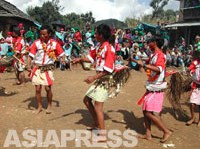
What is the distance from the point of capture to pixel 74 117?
21.4 ft

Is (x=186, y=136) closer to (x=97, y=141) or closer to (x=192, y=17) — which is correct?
(x=97, y=141)

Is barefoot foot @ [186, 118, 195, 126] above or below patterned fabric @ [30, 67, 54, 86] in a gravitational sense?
below

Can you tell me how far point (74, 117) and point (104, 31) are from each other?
7.30 feet

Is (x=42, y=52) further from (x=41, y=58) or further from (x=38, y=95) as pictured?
(x=38, y=95)

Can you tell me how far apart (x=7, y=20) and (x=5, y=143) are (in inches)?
574

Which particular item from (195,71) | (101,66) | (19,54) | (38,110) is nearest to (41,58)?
(38,110)

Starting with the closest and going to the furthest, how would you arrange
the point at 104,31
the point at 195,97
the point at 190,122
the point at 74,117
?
the point at 104,31
the point at 195,97
the point at 190,122
the point at 74,117

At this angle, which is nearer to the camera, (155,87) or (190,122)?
(155,87)

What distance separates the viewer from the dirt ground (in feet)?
18.0

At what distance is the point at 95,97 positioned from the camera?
17.1 feet

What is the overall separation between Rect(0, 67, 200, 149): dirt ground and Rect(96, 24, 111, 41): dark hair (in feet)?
6.08

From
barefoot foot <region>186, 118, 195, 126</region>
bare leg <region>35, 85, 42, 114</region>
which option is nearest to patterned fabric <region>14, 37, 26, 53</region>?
bare leg <region>35, 85, 42, 114</region>

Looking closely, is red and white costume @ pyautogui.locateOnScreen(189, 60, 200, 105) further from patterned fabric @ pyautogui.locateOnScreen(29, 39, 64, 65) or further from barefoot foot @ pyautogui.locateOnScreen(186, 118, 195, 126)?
patterned fabric @ pyautogui.locateOnScreen(29, 39, 64, 65)

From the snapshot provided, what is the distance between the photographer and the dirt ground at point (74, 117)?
5496 millimetres
